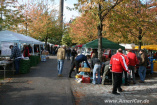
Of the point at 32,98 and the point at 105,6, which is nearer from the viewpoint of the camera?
the point at 32,98

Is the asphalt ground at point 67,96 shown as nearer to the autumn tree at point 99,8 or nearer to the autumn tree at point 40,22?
the autumn tree at point 99,8

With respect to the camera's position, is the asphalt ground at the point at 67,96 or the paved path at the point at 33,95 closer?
the paved path at the point at 33,95

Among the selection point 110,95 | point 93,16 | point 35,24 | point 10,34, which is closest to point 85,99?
point 110,95

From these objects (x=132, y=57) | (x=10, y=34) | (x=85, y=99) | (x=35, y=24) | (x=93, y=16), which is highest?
(x=35, y=24)

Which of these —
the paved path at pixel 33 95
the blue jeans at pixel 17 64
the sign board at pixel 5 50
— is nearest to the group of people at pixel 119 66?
the paved path at pixel 33 95

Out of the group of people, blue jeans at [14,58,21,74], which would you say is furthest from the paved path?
blue jeans at [14,58,21,74]

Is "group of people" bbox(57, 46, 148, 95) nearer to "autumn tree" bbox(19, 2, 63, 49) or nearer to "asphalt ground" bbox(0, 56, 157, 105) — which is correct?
"asphalt ground" bbox(0, 56, 157, 105)

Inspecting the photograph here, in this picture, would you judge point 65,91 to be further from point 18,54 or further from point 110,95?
point 18,54

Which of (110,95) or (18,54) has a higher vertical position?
(18,54)

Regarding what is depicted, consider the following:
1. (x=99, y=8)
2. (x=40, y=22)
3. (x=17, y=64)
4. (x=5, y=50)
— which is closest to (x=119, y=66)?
(x=99, y=8)

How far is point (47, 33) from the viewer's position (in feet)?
102

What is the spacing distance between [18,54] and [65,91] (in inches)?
191

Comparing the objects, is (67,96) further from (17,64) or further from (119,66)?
(17,64)

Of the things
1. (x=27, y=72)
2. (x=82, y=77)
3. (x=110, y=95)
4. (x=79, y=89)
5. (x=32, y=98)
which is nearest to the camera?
(x=32, y=98)
